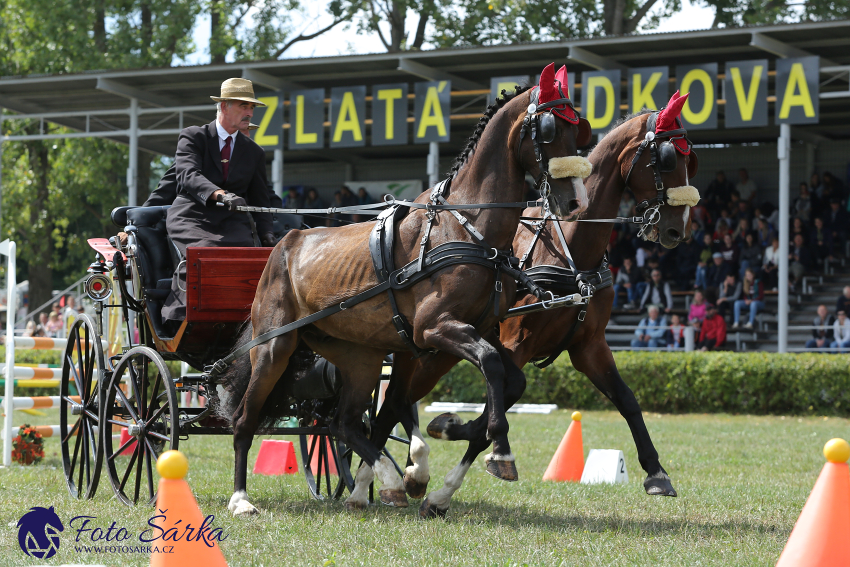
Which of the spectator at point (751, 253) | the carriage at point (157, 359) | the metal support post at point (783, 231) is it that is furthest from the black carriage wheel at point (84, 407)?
the spectator at point (751, 253)

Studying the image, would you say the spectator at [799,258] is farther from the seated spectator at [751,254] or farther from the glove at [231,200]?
the glove at [231,200]

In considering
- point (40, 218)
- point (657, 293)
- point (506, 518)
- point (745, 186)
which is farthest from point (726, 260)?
point (40, 218)

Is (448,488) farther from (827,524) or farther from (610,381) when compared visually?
(827,524)

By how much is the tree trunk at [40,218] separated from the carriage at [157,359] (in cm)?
2392

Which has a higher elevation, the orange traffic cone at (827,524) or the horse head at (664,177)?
the horse head at (664,177)

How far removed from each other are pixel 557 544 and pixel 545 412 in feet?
34.3

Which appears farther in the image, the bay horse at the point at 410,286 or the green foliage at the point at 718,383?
the green foliage at the point at 718,383

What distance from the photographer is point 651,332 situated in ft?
58.9

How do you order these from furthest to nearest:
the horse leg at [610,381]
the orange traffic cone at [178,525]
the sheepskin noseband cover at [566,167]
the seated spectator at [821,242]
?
the seated spectator at [821,242], the horse leg at [610,381], the sheepskin noseband cover at [566,167], the orange traffic cone at [178,525]

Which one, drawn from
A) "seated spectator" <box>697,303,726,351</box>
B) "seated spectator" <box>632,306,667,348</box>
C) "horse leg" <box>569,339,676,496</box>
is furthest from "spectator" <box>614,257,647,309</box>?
"horse leg" <box>569,339,676,496</box>

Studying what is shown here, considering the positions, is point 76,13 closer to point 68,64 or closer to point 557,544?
point 68,64

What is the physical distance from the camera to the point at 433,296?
17.4ft

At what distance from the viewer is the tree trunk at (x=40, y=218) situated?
29.2 m

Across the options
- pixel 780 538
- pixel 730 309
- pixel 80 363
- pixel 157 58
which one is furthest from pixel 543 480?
pixel 157 58
